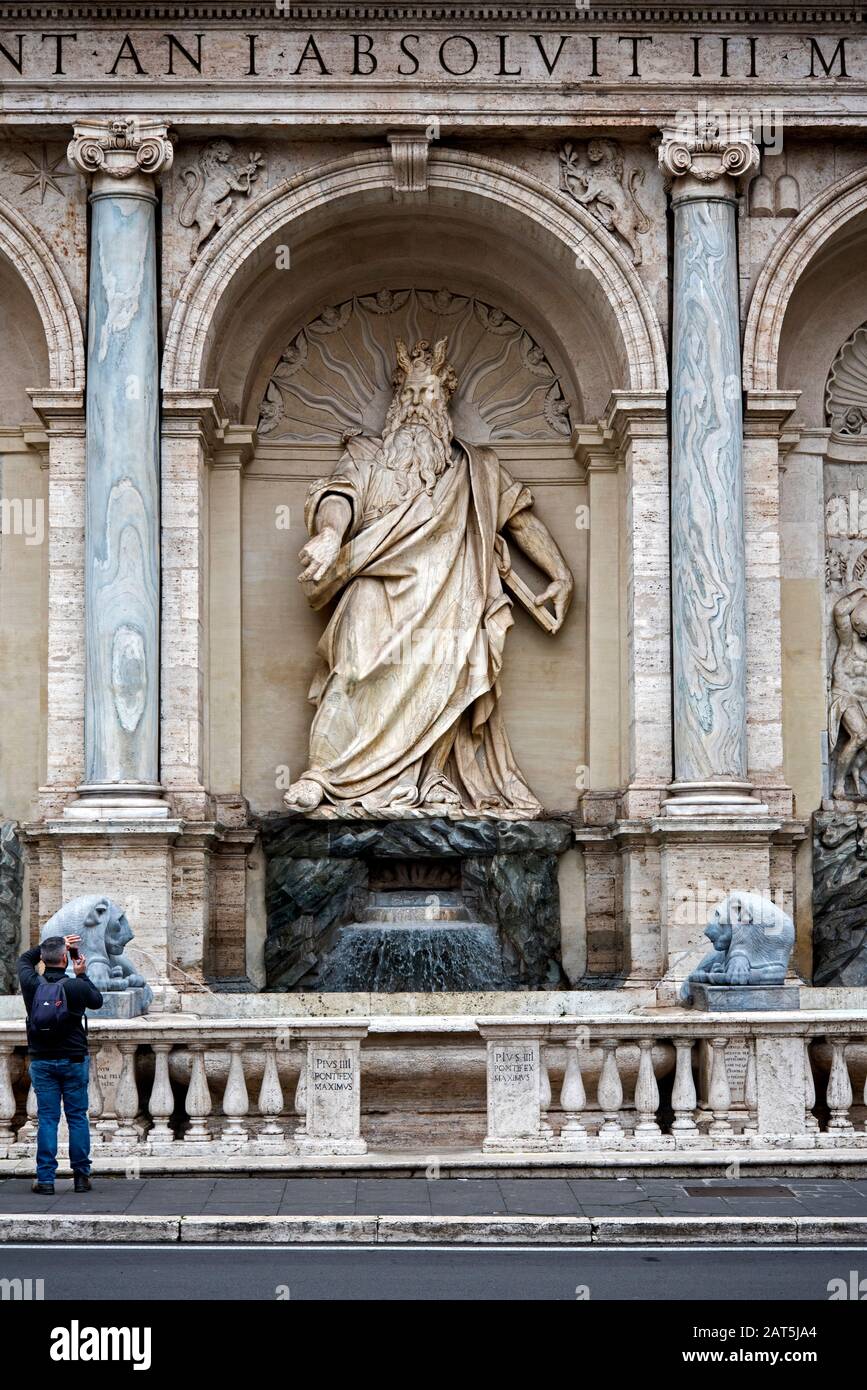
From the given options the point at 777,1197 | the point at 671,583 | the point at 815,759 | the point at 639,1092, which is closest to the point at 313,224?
the point at 671,583

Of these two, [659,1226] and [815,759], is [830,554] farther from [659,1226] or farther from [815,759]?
[659,1226]

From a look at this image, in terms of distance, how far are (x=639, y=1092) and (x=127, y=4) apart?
38.6 feet

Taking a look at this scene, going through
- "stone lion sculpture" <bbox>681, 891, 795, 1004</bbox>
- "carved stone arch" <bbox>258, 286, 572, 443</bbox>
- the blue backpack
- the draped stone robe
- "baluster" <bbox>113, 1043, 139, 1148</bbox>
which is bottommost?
"baluster" <bbox>113, 1043, 139, 1148</bbox>

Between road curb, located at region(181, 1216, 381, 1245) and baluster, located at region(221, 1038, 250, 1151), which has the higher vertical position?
baluster, located at region(221, 1038, 250, 1151)

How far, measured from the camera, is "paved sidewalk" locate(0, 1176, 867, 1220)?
12688 mm

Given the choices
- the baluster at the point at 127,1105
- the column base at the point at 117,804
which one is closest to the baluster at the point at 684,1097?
the baluster at the point at 127,1105

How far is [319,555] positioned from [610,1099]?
8362mm

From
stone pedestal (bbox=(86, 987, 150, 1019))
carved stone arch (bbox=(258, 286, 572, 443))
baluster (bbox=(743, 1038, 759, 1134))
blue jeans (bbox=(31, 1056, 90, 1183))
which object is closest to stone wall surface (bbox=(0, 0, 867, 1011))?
carved stone arch (bbox=(258, 286, 572, 443))

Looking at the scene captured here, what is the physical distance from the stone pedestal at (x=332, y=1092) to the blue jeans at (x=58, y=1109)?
5.09 ft

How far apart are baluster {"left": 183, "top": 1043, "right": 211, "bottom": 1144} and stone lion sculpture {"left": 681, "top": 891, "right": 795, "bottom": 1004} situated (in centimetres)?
448

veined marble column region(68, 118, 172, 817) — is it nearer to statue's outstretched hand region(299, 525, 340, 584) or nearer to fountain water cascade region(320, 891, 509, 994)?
statue's outstretched hand region(299, 525, 340, 584)

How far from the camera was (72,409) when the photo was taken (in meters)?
20.3

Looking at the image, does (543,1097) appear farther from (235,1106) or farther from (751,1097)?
(235,1106)

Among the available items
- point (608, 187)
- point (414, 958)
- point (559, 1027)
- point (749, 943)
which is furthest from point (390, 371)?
point (559, 1027)
